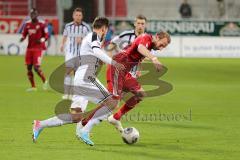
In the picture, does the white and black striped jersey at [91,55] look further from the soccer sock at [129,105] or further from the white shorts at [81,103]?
the soccer sock at [129,105]

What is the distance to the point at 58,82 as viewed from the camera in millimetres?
23531

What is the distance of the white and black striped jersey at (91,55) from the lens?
36.9 ft

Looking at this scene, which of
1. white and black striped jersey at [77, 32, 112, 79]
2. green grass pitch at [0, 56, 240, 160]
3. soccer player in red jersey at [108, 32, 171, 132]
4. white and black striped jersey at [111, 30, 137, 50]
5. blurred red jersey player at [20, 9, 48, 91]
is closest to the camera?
green grass pitch at [0, 56, 240, 160]

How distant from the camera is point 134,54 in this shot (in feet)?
40.8

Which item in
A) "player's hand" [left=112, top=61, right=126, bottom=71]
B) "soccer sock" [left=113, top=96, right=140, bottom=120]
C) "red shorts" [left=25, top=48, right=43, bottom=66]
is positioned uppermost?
"player's hand" [left=112, top=61, right=126, bottom=71]

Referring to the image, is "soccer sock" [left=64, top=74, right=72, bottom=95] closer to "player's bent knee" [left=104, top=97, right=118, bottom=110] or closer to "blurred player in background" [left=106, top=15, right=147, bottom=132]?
"blurred player in background" [left=106, top=15, right=147, bottom=132]

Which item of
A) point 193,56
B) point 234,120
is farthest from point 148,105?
point 193,56

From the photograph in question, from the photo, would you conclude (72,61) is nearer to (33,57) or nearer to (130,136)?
(33,57)

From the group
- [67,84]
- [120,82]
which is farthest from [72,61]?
[120,82]

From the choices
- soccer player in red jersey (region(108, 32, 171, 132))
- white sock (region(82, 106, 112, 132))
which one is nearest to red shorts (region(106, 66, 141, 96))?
soccer player in red jersey (region(108, 32, 171, 132))

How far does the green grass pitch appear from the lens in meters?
10.9

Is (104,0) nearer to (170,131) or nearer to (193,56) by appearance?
(193,56)

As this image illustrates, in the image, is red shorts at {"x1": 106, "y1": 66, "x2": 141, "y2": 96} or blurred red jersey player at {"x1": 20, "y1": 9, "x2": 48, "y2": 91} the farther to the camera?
blurred red jersey player at {"x1": 20, "y1": 9, "x2": 48, "y2": 91}

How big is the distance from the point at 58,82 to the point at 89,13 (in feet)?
65.4
